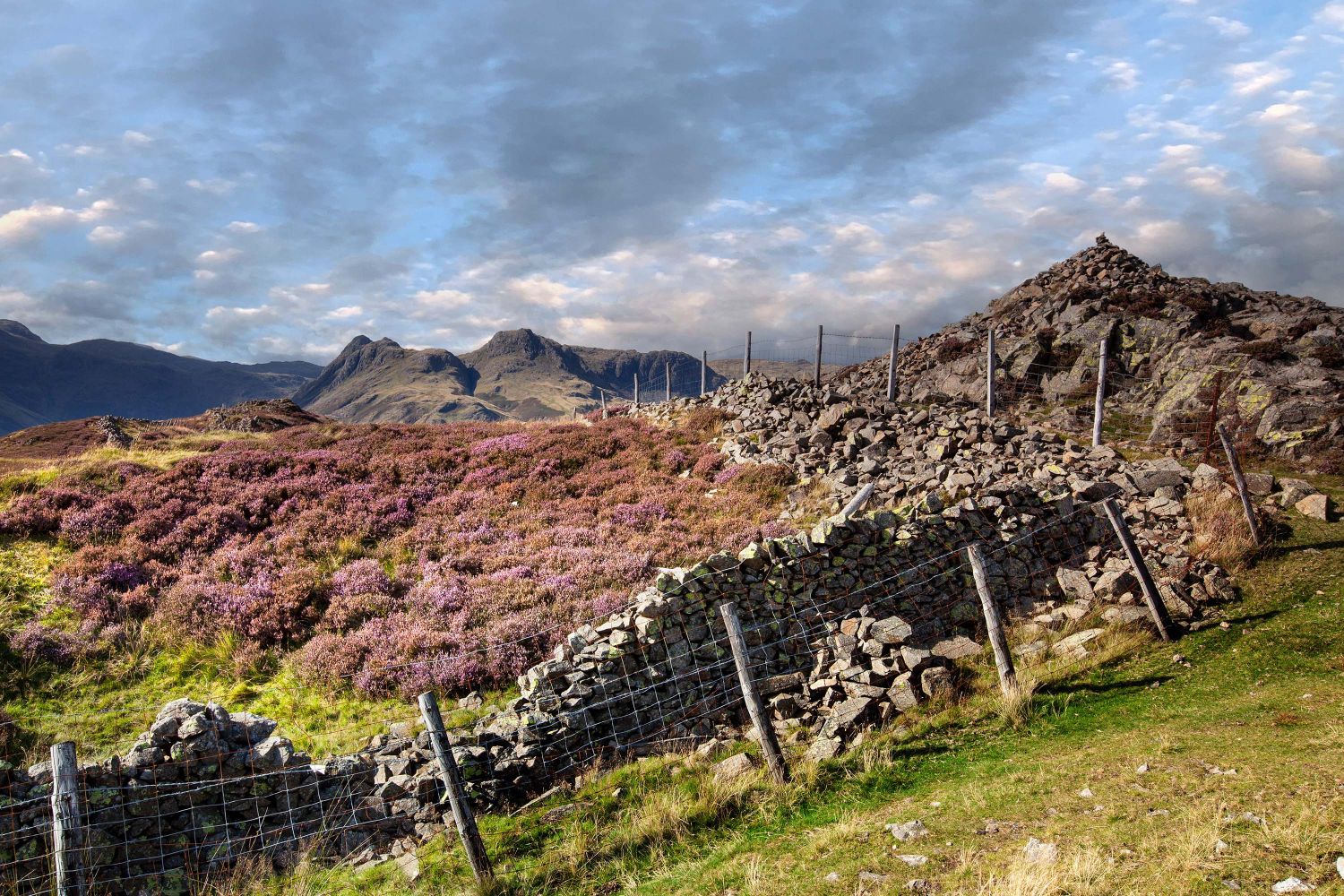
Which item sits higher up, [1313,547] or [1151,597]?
[1151,597]

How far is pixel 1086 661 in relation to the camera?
10.2 meters

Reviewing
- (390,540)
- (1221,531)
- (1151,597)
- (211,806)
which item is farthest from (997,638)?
(390,540)

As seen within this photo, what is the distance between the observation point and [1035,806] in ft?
21.5

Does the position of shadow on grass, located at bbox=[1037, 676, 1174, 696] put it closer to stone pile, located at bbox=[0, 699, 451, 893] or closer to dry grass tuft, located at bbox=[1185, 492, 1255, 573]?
dry grass tuft, located at bbox=[1185, 492, 1255, 573]

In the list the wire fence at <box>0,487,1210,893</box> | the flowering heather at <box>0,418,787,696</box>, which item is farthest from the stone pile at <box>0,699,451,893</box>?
the flowering heather at <box>0,418,787,696</box>

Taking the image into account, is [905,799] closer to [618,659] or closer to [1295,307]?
[618,659]

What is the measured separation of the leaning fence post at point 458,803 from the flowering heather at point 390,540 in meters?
4.16

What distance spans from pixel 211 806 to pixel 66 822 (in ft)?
6.83

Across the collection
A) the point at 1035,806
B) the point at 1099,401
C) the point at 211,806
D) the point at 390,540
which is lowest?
the point at 1035,806

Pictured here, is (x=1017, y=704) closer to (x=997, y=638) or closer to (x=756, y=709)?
(x=997, y=638)

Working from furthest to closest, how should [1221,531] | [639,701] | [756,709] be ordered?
[1221,531], [639,701], [756,709]

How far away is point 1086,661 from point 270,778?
1192cm

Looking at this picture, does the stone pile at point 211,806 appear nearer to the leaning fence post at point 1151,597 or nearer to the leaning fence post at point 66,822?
the leaning fence post at point 66,822

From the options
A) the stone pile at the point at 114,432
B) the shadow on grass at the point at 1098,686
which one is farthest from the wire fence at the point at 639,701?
the stone pile at the point at 114,432
